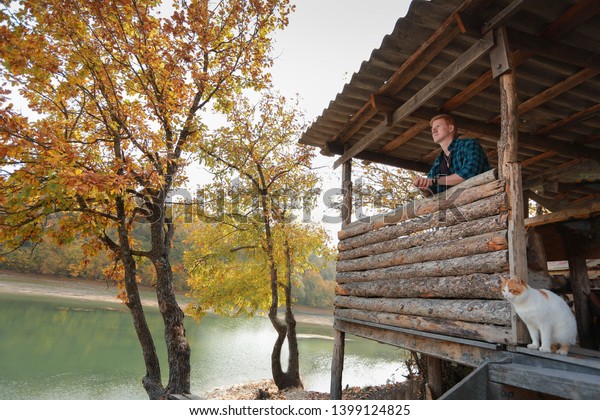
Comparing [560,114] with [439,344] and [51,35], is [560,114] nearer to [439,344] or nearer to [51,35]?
[439,344]

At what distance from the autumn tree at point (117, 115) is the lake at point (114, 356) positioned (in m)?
8.38

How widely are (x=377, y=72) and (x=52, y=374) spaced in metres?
19.2

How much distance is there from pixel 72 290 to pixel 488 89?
55003 mm

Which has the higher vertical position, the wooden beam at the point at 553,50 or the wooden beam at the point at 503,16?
the wooden beam at the point at 503,16

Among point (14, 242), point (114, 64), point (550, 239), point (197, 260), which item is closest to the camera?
point (550, 239)

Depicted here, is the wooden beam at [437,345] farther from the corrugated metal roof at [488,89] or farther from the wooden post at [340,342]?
the corrugated metal roof at [488,89]

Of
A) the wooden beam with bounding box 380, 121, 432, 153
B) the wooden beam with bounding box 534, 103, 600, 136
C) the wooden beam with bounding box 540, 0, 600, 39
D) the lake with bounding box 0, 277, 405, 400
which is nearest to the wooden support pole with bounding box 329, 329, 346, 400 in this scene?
the wooden beam with bounding box 380, 121, 432, 153

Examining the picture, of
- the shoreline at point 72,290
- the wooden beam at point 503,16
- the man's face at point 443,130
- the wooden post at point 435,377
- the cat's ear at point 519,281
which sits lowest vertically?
the shoreline at point 72,290

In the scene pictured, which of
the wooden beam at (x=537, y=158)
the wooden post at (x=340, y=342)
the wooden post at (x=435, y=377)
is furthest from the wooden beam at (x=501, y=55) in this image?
the wooden post at (x=435, y=377)

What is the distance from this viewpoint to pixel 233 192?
14898 mm

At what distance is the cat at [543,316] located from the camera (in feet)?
9.27

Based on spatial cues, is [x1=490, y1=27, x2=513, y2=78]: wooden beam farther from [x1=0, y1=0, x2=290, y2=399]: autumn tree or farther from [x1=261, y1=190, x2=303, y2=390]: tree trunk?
[x1=261, y1=190, x2=303, y2=390]: tree trunk
